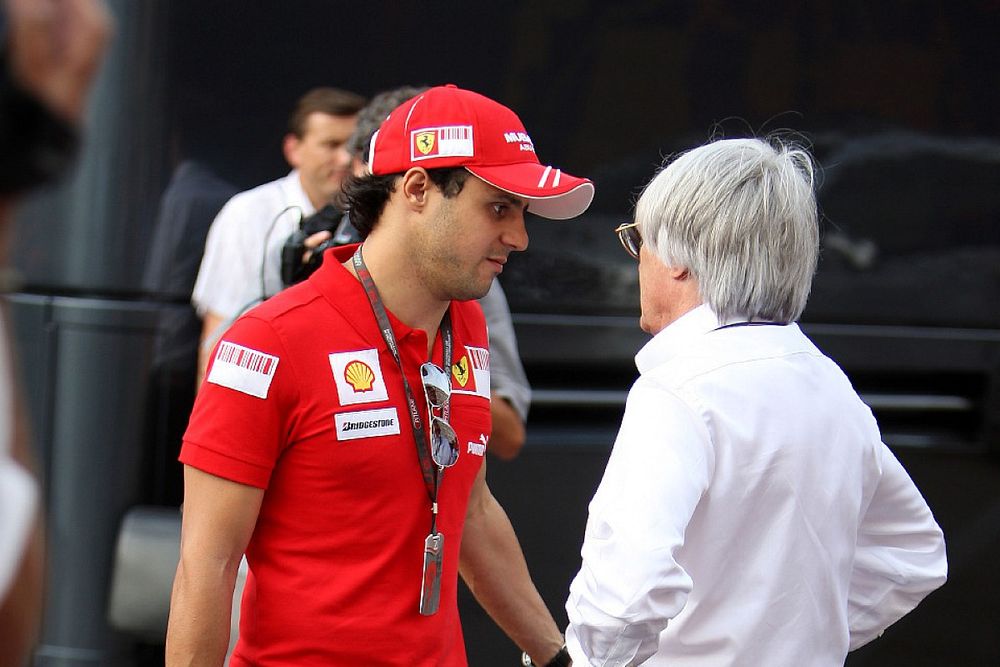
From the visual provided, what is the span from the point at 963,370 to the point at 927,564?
159cm

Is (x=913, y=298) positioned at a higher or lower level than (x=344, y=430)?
higher

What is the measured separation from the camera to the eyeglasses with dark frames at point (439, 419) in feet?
6.44

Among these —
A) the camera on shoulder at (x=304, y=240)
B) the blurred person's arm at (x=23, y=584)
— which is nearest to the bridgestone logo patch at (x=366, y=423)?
the camera on shoulder at (x=304, y=240)

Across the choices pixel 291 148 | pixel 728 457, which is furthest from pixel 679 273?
pixel 291 148

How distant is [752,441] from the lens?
67.8 inches

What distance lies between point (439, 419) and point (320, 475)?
0.22 meters

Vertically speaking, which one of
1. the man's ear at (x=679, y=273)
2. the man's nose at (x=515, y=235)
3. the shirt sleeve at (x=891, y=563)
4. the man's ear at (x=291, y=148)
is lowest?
the shirt sleeve at (x=891, y=563)

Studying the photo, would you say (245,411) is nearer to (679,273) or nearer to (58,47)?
(679,273)

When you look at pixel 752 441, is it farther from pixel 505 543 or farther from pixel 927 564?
pixel 505 543

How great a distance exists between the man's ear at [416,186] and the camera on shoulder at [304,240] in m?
0.50

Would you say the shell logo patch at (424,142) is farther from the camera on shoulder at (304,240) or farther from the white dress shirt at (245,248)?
the white dress shirt at (245,248)

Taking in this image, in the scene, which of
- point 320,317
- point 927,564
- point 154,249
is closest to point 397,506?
point 320,317

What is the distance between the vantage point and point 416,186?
6.75 ft

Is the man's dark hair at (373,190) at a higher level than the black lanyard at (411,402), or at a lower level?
higher
